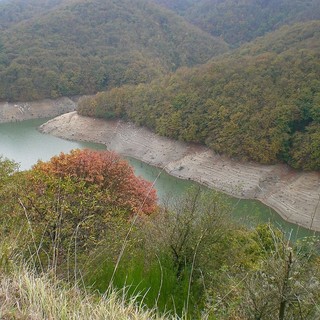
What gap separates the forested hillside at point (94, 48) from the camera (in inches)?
2153

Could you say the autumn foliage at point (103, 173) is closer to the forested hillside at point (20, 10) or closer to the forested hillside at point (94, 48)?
the forested hillside at point (94, 48)

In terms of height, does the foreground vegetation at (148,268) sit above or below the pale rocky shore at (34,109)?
above

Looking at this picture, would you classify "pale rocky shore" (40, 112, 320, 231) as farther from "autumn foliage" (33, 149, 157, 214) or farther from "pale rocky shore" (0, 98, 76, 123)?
"pale rocky shore" (0, 98, 76, 123)

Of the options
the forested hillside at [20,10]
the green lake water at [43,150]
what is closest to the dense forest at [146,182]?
the forested hillside at [20,10]

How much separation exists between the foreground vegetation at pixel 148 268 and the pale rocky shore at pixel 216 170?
39.0ft

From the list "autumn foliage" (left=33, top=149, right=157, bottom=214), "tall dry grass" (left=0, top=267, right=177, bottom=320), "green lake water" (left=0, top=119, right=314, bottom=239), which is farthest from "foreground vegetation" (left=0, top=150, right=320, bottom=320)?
"green lake water" (left=0, top=119, right=314, bottom=239)

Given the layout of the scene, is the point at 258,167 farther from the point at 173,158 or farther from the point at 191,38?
the point at 191,38

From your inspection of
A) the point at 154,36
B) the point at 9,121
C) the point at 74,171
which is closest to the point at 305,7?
the point at 154,36

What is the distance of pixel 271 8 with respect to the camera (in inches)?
4006

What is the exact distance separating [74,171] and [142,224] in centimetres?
671

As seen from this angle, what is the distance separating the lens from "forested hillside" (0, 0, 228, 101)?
54688 millimetres

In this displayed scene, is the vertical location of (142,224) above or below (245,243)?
above

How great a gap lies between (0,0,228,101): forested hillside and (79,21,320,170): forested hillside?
17.1m

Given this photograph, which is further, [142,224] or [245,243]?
[245,243]
